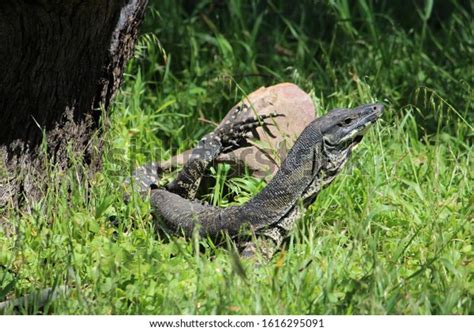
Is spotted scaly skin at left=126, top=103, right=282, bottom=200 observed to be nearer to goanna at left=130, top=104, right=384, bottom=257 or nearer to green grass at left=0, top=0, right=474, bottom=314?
green grass at left=0, top=0, right=474, bottom=314

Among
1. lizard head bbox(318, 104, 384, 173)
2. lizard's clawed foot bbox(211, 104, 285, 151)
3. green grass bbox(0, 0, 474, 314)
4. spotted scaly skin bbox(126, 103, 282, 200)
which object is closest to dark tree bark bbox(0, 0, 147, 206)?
green grass bbox(0, 0, 474, 314)

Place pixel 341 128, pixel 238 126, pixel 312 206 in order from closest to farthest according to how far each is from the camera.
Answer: pixel 341 128
pixel 312 206
pixel 238 126

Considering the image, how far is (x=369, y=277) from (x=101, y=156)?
2393 millimetres

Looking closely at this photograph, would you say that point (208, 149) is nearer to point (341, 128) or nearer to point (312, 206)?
point (312, 206)

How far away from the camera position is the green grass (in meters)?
5.13

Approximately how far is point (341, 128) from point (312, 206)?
615 mm

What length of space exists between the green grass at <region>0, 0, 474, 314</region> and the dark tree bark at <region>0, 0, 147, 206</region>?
274 millimetres

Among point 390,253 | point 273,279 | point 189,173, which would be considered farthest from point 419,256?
point 189,173

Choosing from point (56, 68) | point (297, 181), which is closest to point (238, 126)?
point (297, 181)

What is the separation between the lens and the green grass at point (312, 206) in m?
5.13

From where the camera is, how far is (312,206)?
21.2ft

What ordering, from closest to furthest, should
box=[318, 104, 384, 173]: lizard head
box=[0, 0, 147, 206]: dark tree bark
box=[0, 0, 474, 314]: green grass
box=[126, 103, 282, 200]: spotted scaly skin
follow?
box=[0, 0, 474, 314]: green grass → box=[0, 0, 147, 206]: dark tree bark → box=[318, 104, 384, 173]: lizard head → box=[126, 103, 282, 200]: spotted scaly skin

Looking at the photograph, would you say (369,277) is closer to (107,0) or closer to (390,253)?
(390,253)

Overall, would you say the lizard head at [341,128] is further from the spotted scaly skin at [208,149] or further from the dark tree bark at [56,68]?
the dark tree bark at [56,68]
